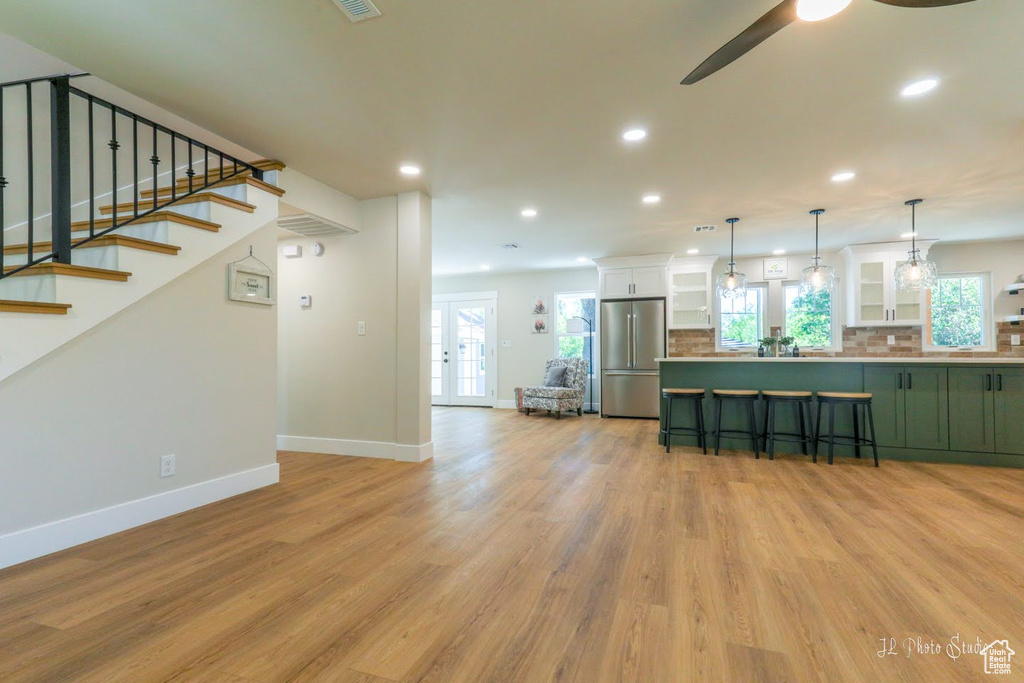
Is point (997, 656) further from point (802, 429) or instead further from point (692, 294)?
point (692, 294)

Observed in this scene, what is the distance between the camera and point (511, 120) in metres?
2.95

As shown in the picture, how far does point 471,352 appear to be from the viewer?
8.97 metres

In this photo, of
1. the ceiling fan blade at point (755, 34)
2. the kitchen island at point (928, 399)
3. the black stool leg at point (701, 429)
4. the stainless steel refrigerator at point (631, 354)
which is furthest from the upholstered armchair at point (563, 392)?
the ceiling fan blade at point (755, 34)

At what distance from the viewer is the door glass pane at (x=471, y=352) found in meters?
8.89

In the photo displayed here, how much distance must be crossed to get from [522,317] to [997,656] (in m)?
7.43

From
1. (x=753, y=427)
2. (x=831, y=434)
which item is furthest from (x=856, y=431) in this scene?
(x=753, y=427)

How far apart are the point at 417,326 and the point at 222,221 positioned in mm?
1733

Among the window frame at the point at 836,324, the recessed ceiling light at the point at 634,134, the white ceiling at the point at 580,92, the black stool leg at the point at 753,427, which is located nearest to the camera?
the white ceiling at the point at 580,92

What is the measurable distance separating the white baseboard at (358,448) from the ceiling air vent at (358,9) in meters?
3.32

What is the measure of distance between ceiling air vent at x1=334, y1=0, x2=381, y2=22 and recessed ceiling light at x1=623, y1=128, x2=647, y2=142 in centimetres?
178

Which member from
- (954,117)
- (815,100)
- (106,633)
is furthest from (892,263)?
(106,633)

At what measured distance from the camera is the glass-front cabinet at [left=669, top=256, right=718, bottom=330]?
704cm

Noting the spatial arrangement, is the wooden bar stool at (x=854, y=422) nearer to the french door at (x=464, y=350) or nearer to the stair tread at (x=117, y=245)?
the stair tread at (x=117, y=245)

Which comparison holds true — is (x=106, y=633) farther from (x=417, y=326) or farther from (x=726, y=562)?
(x=417, y=326)
